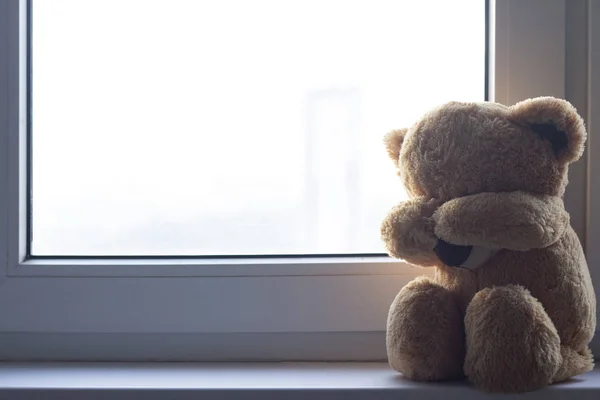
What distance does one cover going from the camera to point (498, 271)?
2.27 ft

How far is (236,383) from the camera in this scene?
73 centimetres

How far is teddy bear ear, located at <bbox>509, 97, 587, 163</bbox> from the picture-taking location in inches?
25.4

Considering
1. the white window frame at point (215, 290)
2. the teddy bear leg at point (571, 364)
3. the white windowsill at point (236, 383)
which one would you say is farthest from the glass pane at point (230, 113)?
the teddy bear leg at point (571, 364)

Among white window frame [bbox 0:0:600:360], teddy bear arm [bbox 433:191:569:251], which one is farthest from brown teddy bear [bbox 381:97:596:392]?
white window frame [bbox 0:0:600:360]

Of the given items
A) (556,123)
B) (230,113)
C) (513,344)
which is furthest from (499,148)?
(230,113)

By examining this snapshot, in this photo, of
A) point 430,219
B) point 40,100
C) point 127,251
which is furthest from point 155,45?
point 430,219

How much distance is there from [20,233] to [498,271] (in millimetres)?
580

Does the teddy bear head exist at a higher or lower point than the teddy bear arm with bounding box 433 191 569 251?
higher

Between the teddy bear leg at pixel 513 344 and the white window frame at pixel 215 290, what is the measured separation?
172mm

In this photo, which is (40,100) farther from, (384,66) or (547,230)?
(547,230)

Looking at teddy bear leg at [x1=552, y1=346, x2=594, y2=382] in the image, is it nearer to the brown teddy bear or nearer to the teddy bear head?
the brown teddy bear

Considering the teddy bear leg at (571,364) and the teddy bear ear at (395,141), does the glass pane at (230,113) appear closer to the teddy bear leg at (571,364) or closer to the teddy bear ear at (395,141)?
the teddy bear ear at (395,141)

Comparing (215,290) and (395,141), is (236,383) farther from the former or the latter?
(395,141)

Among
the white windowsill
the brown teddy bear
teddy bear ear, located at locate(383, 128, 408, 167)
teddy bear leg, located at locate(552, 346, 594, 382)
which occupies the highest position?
teddy bear ear, located at locate(383, 128, 408, 167)
